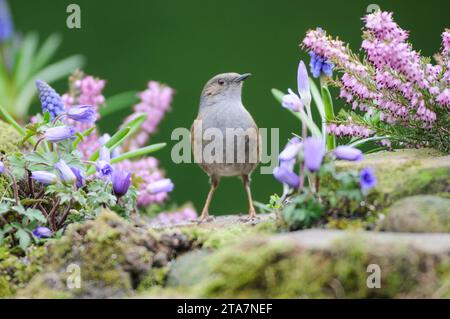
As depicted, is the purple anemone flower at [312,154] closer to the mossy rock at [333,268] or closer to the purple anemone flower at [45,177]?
the mossy rock at [333,268]

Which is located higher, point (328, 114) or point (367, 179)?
point (328, 114)

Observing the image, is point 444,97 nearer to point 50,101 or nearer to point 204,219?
point 204,219

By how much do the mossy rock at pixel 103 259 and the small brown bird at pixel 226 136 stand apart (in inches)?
26.2

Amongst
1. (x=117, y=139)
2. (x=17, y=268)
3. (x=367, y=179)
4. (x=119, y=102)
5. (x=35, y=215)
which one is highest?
(x=119, y=102)

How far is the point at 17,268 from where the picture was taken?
6.88 feet

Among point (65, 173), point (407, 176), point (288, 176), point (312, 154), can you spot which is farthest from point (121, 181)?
point (407, 176)

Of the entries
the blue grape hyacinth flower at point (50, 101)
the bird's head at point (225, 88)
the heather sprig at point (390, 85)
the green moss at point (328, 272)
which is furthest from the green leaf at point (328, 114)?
the blue grape hyacinth flower at point (50, 101)

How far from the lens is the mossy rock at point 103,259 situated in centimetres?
192

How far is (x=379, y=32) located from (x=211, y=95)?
84 centimetres

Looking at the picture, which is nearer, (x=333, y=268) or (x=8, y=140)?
(x=333, y=268)

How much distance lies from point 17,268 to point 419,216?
3.77 ft

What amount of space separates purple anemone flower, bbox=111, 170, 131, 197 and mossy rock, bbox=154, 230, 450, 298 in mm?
613

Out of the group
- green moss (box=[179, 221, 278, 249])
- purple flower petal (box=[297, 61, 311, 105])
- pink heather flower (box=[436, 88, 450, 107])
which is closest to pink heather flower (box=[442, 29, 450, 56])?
pink heather flower (box=[436, 88, 450, 107])
